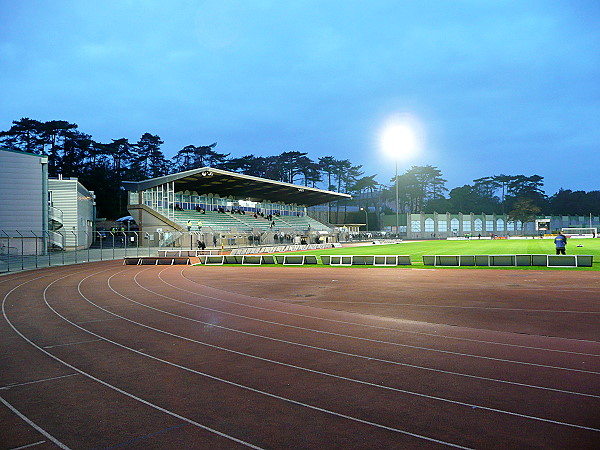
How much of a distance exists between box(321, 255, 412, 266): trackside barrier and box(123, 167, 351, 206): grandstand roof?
941 inches

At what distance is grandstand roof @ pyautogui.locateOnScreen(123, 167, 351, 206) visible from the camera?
52.7 metres

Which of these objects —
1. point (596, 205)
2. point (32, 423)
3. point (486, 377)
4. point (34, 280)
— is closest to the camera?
point (32, 423)

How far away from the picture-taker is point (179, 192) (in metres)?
58.9

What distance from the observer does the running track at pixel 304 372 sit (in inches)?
211

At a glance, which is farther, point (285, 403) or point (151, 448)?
point (285, 403)

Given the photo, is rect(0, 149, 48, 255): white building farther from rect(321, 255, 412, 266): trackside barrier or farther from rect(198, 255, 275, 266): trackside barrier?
rect(321, 255, 412, 266): trackside barrier

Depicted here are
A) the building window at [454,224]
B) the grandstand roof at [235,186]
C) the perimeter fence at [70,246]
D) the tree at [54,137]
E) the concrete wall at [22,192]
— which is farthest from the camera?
the building window at [454,224]

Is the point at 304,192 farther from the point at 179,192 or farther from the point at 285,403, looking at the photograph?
the point at 285,403

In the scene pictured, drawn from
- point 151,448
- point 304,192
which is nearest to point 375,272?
point 151,448

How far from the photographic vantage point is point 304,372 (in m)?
7.63

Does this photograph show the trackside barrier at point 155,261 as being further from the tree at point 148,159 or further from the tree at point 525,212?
the tree at point 525,212

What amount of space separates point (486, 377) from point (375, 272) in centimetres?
1785

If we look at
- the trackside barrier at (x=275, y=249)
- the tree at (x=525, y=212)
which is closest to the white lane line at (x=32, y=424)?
the trackside barrier at (x=275, y=249)

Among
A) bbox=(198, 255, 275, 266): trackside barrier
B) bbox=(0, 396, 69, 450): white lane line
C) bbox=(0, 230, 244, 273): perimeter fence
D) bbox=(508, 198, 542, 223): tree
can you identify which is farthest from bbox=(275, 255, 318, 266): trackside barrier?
bbox=(508, 198, 542, 223): tree
